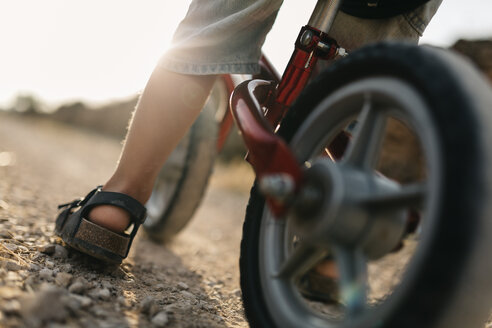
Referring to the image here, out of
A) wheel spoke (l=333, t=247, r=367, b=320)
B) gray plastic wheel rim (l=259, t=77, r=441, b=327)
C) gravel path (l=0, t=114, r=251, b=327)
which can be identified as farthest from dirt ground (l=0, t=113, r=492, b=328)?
wheel spoke (l=333, t=247, r=367, b=320)

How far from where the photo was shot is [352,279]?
761 mm

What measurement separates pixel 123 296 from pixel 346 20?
1.12m

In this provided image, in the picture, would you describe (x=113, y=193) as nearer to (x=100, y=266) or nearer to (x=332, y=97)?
(x=100, y=266)

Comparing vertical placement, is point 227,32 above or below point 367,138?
above

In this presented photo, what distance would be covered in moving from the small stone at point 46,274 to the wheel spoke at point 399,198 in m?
0.82

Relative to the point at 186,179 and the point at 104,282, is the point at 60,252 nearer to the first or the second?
the point at 104,282

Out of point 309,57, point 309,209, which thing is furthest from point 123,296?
point 309,57

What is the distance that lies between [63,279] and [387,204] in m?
0.82

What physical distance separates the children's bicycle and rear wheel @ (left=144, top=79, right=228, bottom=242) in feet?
2.87

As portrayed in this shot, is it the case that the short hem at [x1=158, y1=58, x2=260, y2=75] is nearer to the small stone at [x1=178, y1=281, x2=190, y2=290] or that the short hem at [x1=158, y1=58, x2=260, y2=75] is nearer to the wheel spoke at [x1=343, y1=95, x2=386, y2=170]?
the wheel spoke at [x1=343, y1=95, x2=386, y2=170]

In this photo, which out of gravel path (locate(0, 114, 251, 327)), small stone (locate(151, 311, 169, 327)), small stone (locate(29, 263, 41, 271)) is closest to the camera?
gravel path (locate(0, 114, 251, 327))

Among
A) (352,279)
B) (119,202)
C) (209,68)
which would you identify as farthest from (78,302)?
(209,68)

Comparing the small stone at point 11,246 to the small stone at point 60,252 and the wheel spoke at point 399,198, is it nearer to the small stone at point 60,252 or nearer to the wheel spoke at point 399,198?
the small stone at point 60,252

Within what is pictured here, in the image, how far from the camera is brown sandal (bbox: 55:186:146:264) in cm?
120
